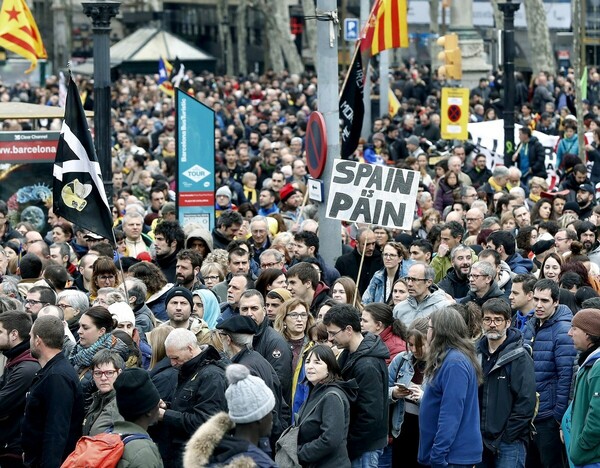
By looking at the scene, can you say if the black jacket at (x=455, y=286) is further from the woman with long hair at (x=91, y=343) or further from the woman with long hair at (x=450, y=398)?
the woman with long hair at (x=91, y=343)

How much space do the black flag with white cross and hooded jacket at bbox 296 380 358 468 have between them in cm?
354

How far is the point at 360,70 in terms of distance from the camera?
1501 centimetres

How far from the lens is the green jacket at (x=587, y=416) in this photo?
7.92 metres

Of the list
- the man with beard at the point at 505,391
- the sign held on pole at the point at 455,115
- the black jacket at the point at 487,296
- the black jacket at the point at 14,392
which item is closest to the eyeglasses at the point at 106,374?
the black jacket at the point at 14,392

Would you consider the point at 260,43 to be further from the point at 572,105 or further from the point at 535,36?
the point at 572,105

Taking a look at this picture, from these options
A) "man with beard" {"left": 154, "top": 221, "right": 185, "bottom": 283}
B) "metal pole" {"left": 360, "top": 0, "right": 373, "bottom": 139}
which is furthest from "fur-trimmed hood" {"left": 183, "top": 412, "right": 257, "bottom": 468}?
"metal pole" {"left": 360, "top": 0, "right": 373, "bottom": 139}

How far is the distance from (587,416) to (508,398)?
990 millimetres

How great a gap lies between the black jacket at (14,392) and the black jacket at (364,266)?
506cm

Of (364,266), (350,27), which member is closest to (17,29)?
(350,27)

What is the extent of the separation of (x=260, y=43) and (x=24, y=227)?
5729 cm

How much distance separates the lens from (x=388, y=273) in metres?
12.1

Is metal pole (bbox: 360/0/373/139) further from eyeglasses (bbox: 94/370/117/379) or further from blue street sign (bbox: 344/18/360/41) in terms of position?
eyeglasses (bbox: 94/370/117/379)

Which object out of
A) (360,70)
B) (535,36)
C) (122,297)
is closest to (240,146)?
(360,70)

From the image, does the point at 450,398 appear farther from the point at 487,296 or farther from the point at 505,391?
the point at 487,296
